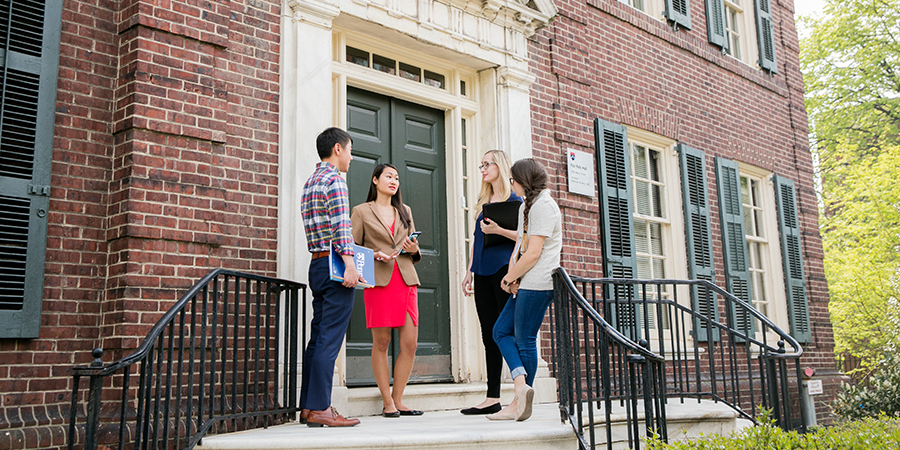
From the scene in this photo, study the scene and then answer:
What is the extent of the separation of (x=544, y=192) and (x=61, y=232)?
9.16ft

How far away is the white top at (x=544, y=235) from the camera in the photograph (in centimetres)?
410

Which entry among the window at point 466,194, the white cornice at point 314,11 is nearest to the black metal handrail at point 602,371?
the window at point 466,194

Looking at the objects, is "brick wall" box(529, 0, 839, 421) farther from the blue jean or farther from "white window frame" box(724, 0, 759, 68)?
the blue jean

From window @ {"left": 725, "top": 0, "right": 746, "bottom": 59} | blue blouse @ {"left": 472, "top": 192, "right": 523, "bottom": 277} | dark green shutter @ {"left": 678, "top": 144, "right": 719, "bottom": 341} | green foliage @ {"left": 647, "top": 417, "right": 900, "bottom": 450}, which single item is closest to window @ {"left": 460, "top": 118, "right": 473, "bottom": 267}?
blue blouse @ {"left": 472, "top": 192, "right": 523, "bottom": 277}

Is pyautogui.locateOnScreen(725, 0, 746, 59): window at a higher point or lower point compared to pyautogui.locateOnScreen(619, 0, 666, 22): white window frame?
higher

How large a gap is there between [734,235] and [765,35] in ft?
11.2

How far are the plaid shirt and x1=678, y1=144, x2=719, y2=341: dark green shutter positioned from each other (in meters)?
5.19

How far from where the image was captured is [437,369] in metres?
5.84

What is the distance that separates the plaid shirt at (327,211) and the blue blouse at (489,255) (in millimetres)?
890

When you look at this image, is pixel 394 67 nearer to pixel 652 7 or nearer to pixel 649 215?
pixel 649 215

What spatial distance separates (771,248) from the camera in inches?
385

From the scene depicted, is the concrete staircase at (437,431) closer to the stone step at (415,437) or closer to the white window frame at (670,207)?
the stone step at (415,437)

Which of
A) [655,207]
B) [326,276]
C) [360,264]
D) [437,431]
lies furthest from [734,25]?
[437,431]

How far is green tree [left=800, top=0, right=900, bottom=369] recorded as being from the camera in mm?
14672
